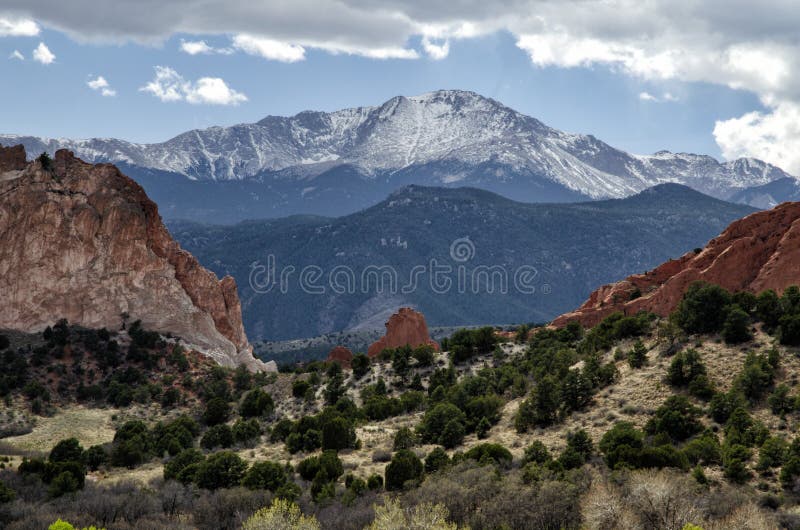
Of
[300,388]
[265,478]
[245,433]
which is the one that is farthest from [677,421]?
[300,388]

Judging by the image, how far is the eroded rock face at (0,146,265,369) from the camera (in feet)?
294

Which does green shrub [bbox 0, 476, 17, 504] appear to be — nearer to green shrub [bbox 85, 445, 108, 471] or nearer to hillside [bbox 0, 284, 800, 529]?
hillside [bbox 0, 284, 800, 529]

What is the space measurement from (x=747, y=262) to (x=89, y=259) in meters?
74.2

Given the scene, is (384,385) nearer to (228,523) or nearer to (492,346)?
(492,346)

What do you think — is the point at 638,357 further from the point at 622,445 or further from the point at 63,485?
the point at 63,485

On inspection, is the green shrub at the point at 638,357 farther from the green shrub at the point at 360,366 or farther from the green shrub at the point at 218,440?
the green shrub at the point at 360,366

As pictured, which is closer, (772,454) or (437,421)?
(772,454)

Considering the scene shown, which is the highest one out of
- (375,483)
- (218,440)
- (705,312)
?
(705,312)

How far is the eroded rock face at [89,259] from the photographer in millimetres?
89688

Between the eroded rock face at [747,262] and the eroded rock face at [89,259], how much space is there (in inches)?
2131

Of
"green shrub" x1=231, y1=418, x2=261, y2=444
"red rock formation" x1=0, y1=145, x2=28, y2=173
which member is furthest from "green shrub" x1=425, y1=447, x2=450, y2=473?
"red rock formation" x1=0, y1=145, x2=28, y2=173

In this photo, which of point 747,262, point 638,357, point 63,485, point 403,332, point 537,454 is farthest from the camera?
point 403,332

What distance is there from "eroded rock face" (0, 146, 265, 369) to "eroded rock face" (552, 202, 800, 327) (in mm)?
54121

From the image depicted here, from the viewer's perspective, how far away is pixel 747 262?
7719 centimetres
